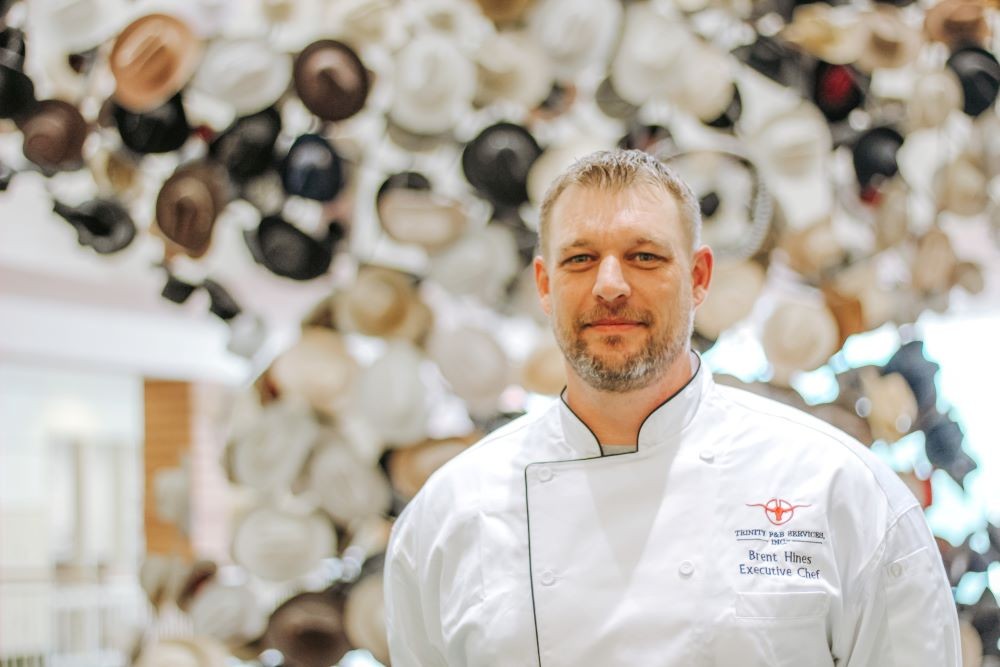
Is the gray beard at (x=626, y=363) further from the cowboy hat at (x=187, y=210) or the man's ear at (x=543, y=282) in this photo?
the cowboy hat at (x=187, y=210)

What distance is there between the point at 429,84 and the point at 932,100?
86 centimetres

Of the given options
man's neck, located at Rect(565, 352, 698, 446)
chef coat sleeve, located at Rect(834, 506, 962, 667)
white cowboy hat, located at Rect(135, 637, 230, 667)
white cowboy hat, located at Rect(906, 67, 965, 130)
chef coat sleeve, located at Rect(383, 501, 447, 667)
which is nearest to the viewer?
chef coat sleeve, located at Rect(834, 506, 962, 667)

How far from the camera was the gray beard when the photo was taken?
4.14 feet

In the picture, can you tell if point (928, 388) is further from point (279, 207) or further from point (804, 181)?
point (279, 207)

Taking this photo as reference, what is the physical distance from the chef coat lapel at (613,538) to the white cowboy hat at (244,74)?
785 mm

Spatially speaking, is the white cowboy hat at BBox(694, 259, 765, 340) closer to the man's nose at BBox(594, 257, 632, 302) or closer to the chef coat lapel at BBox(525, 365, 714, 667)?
the chef coat lapel at BBox(525, 365, 714, 667)

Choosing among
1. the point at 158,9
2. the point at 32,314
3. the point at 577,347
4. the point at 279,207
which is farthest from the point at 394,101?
the point at 32,314

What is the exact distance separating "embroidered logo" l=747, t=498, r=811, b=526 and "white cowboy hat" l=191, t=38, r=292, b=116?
1023 millimetres

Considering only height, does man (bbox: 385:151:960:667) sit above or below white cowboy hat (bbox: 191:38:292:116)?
below

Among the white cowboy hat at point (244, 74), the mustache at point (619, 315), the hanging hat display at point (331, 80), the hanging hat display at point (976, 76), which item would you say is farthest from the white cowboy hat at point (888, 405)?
the white cowboy hat at point (244, 74)

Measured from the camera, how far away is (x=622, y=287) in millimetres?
1248

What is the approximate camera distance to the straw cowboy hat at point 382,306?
1.87m

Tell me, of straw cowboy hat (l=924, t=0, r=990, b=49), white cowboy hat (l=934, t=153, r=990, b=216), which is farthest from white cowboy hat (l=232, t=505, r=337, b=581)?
straw cowboy hat (l=924, t=0, r=990, b=49)

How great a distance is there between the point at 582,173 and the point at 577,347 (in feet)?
0.66
